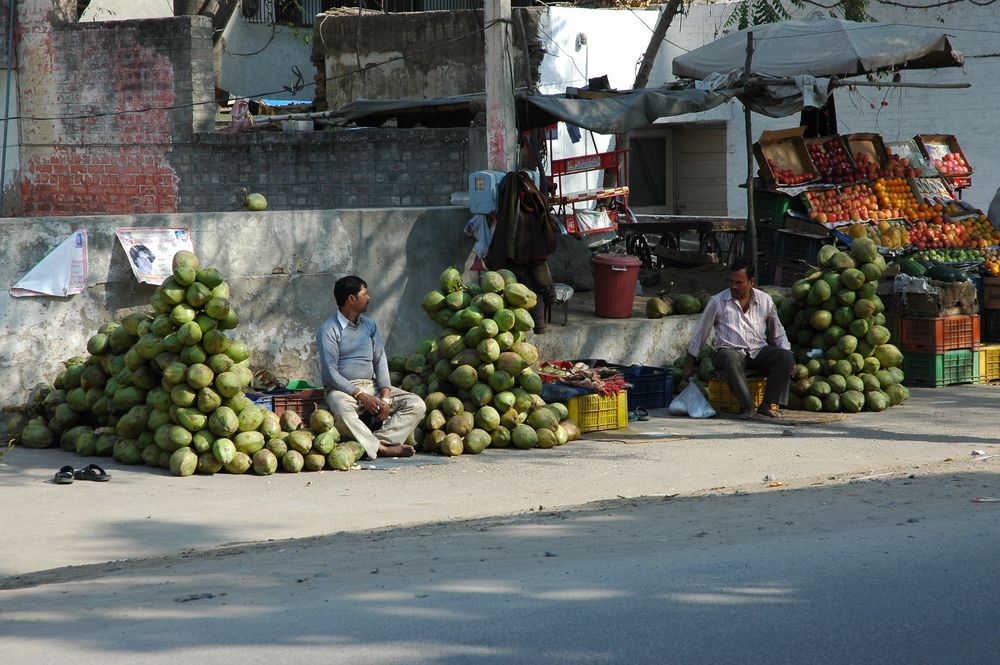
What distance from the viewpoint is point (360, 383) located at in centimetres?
873

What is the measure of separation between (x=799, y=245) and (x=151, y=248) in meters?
7.59

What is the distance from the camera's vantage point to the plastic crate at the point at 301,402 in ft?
29.0

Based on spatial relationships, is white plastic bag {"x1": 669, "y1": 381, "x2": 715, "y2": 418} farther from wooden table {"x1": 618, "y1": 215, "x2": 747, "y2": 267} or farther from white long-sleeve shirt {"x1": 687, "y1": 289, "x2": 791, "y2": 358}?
wooden table {"x1": 618, "y1": 215, "x2": 747, "y2": 267}

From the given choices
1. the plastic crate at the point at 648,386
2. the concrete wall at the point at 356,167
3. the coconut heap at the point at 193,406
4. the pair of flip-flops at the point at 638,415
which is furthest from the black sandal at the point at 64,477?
the concrete wall at the point at 356,167

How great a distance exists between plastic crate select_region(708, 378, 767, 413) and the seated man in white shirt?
192 millimetres

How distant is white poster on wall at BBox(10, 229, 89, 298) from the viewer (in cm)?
916

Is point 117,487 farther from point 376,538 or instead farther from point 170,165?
point 170,165

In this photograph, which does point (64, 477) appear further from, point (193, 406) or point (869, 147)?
point (869, 147)

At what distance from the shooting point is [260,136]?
13.8 metres

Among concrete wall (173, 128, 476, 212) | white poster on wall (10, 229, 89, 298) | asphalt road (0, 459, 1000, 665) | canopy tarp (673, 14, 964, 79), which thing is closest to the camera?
asphalt road (0, 459, 1000, 665)

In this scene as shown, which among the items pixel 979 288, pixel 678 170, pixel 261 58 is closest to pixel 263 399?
pixel 979 288

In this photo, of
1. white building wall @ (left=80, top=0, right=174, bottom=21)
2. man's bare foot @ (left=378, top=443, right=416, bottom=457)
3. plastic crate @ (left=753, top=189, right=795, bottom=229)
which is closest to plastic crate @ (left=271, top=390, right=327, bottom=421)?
man's bare foot @ (left=378, top=443, right=416, bottom=457)

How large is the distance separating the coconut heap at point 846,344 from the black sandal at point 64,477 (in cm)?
622

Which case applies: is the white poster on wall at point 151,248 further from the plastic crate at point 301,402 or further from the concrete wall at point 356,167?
the concrete wall at point 356,167
